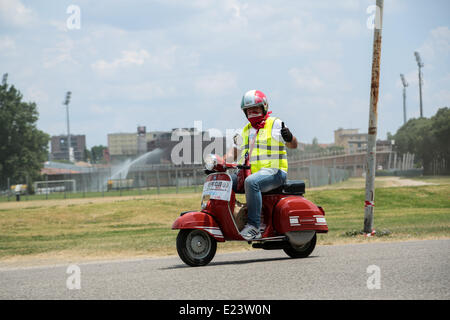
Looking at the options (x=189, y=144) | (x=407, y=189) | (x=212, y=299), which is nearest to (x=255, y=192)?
(x=212, y=299)

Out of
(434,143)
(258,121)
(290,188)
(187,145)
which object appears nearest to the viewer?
(258,121)

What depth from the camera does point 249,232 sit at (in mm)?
8758

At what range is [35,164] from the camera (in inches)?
3615

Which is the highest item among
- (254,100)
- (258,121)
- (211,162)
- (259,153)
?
(254,100)

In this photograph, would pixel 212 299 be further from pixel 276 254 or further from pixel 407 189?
pixel 407 189

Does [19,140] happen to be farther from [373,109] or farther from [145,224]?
[373,109]

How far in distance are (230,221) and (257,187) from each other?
1.95 feet

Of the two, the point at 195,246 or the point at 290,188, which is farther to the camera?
the point at 290,188

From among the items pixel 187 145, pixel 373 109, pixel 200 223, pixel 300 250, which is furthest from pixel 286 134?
pixel 187 145

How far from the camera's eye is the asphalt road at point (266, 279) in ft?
19.3

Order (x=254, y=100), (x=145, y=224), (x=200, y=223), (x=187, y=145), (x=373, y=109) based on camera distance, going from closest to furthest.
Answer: (x=200, y=223), (x=254, y=100), (x=373, y=109), (x=145, y=224), (x=187, y=145)

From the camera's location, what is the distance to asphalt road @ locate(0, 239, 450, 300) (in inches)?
232

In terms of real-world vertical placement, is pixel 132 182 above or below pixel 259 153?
below

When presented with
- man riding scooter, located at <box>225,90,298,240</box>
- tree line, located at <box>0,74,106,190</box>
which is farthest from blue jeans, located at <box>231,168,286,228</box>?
tree line, located at <box>0,74,106,190</box>
